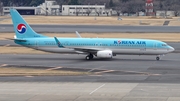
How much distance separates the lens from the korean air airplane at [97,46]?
54719mm

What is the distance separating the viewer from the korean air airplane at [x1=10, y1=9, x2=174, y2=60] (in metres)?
54.7

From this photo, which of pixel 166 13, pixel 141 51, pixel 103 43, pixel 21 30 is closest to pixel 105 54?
pixel 103 43

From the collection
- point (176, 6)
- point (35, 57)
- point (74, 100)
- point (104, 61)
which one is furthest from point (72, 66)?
point (176, 6)

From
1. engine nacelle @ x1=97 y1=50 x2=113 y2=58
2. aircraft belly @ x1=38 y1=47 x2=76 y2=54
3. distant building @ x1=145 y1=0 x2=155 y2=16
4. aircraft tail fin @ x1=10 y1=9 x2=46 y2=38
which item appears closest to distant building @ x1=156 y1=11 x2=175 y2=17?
distant building @ x1=145 y1=0 x2=155 y2=16

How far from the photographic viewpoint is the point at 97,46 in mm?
55469

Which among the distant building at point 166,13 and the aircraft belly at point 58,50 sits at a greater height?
the aircraft belly at point 58,50

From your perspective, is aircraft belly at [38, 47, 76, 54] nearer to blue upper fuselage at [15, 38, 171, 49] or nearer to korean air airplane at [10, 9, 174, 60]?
korean air airplane at [10, 9, 174, 60]

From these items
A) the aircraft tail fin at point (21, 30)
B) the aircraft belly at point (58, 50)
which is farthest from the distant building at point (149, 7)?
the aircraft belly at point (58, 50)

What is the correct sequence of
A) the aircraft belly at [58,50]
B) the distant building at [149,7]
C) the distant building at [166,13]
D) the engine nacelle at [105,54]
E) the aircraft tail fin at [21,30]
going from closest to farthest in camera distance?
the engine nacelle at [105,54]
the aircraft belly at [58,50]
the aircraft tail fin at [21,30]
the distant building at [149,7]
the distant building at [166,13]

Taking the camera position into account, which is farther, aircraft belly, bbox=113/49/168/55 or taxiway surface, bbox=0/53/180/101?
aircraft belly, bbox=113/49/168/55

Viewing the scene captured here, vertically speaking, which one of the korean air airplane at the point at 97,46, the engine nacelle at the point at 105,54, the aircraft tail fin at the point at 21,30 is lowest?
the engine nacelle at the point at 105,54

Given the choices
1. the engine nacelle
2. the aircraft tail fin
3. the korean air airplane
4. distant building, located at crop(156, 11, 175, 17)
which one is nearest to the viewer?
the engine nacelle

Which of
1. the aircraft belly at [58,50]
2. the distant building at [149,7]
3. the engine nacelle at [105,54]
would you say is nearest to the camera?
the engine nacelle at [105,54]

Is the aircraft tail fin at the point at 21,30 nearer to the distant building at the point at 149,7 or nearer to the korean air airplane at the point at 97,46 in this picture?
the korean air airplane at the point at 97,46
